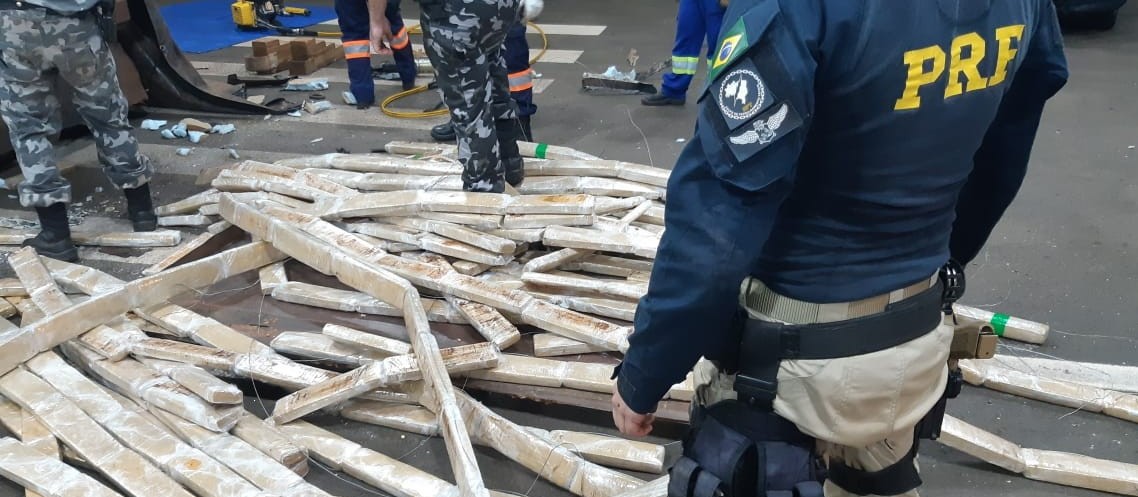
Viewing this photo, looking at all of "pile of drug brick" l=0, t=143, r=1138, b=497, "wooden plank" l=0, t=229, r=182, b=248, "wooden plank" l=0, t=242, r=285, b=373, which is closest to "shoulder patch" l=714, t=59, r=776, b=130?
"pile of drug brick" l=0, t=143, r=1138, b=497

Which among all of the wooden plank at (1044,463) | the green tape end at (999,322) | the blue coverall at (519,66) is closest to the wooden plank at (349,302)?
the wooden plank at (1044,463)

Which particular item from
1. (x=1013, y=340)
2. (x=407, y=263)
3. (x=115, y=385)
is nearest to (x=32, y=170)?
(x=115, y=385)

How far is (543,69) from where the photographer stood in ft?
26.6

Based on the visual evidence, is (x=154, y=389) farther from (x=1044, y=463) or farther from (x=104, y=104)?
(x=1044, y=463)

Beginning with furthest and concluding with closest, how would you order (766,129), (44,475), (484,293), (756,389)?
(484,293)
(44,475)
(756,389)
(766,129)

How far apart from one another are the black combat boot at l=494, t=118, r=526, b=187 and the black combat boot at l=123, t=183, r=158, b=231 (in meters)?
2.01

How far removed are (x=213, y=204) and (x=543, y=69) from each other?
4126 mm

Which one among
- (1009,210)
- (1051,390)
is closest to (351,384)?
(1051,390)

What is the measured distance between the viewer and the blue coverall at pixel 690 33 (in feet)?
20.7

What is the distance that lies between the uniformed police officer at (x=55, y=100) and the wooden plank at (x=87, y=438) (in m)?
1.54

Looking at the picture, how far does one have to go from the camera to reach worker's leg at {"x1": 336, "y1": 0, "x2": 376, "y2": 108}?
670 centimetres

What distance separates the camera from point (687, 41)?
647cm

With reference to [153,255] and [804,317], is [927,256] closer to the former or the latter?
[804,317]

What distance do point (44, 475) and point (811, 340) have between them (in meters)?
2.45
